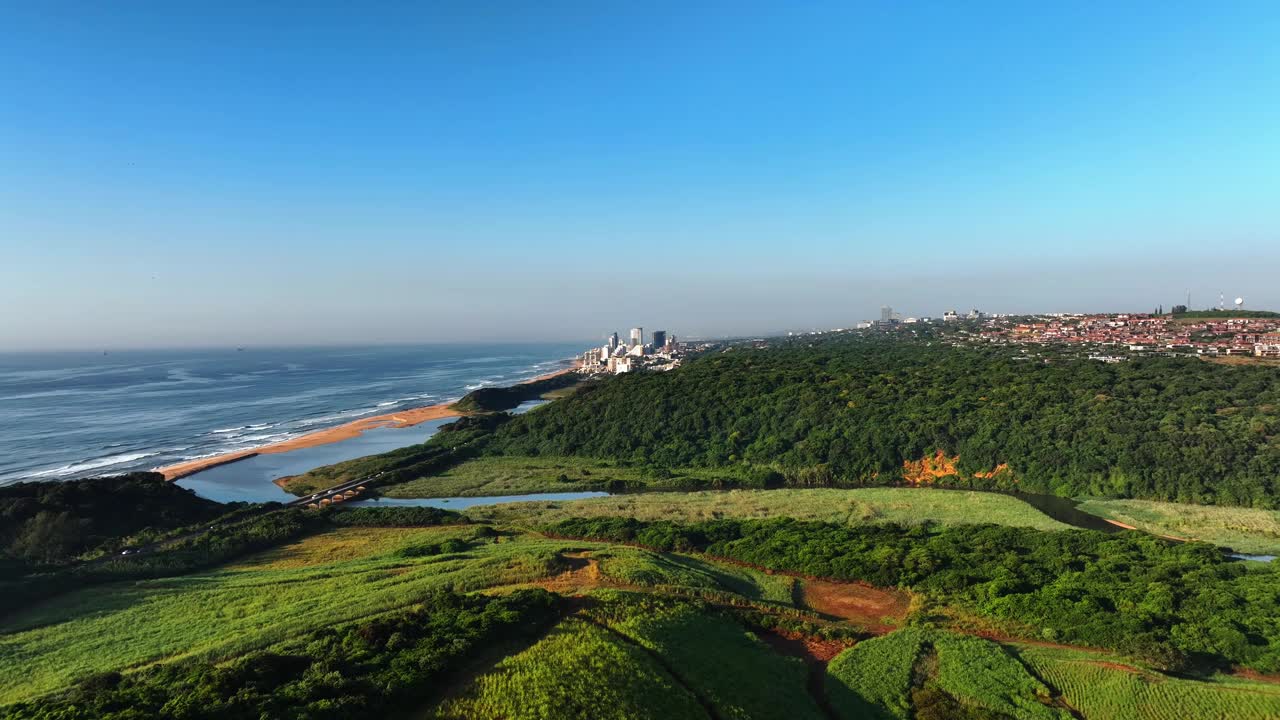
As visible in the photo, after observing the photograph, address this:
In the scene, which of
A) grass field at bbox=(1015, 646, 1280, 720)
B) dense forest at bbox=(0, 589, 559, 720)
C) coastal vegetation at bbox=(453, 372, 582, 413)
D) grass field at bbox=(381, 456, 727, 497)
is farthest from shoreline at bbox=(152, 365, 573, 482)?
grass field at bbox=(1015, 646, 1280, 720)

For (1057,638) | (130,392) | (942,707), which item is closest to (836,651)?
(942,707)

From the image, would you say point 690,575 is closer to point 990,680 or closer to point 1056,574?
point 990,680

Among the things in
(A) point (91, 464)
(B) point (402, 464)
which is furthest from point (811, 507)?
(A) point (91, 464)

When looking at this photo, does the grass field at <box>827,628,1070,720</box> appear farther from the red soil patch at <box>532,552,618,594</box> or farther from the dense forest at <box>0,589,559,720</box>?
the red soil patch at <box>532,552,618,594</box>

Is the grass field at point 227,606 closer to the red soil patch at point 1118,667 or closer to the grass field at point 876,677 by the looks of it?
the grass field at point 876,677

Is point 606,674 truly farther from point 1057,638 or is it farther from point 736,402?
point 736,402

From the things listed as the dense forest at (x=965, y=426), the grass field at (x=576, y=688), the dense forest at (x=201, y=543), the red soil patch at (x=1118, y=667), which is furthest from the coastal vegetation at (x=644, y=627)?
the dense forest at (x=965, y=426)
